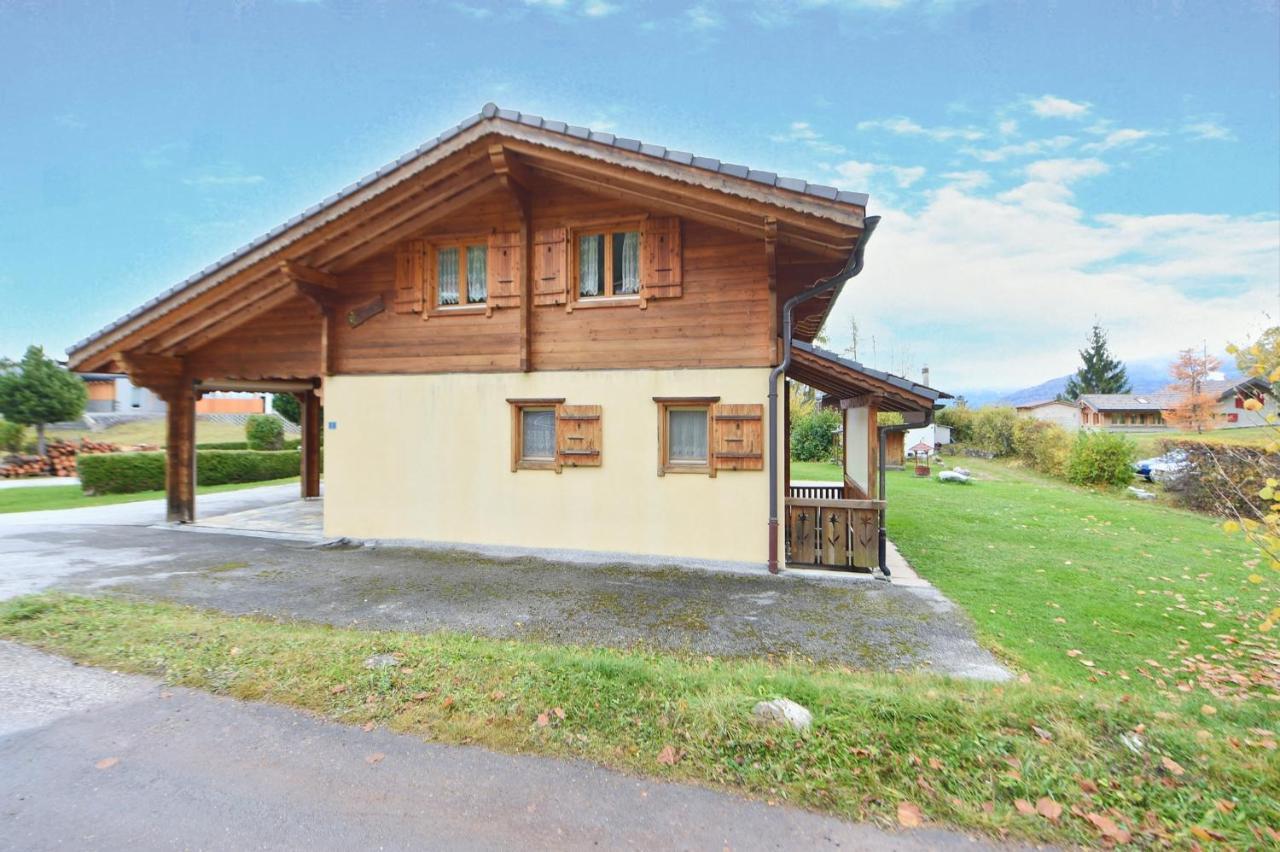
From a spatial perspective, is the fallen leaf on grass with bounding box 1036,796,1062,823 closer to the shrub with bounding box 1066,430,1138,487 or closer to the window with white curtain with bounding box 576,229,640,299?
the window with white curtain with bounding box 576,229,640,299

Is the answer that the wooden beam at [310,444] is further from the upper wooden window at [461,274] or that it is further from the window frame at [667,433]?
the window frame at [667,433]

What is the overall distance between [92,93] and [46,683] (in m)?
34.7

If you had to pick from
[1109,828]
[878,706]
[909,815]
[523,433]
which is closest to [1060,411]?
[523,433]

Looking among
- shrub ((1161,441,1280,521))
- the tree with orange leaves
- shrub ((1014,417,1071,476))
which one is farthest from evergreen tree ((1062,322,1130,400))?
shrub ((1161,441,1280,521))

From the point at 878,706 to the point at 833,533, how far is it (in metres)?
4.30

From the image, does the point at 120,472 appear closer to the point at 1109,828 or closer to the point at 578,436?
the point at 578,436

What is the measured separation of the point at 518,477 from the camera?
27.5ft

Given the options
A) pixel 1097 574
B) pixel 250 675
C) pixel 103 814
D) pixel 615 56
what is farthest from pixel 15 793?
pixel 615 56

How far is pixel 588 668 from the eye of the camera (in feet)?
12.7

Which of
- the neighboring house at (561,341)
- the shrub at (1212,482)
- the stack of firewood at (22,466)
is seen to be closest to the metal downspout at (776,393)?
the neighboring house at (561,341)

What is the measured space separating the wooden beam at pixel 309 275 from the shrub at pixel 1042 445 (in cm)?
2466

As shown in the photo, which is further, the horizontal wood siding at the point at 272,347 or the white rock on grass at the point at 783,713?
the horizontal wood siding at the point at 272,347

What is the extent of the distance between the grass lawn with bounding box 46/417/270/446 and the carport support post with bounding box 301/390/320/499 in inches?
693

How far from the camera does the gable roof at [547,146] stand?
6.47 meters
